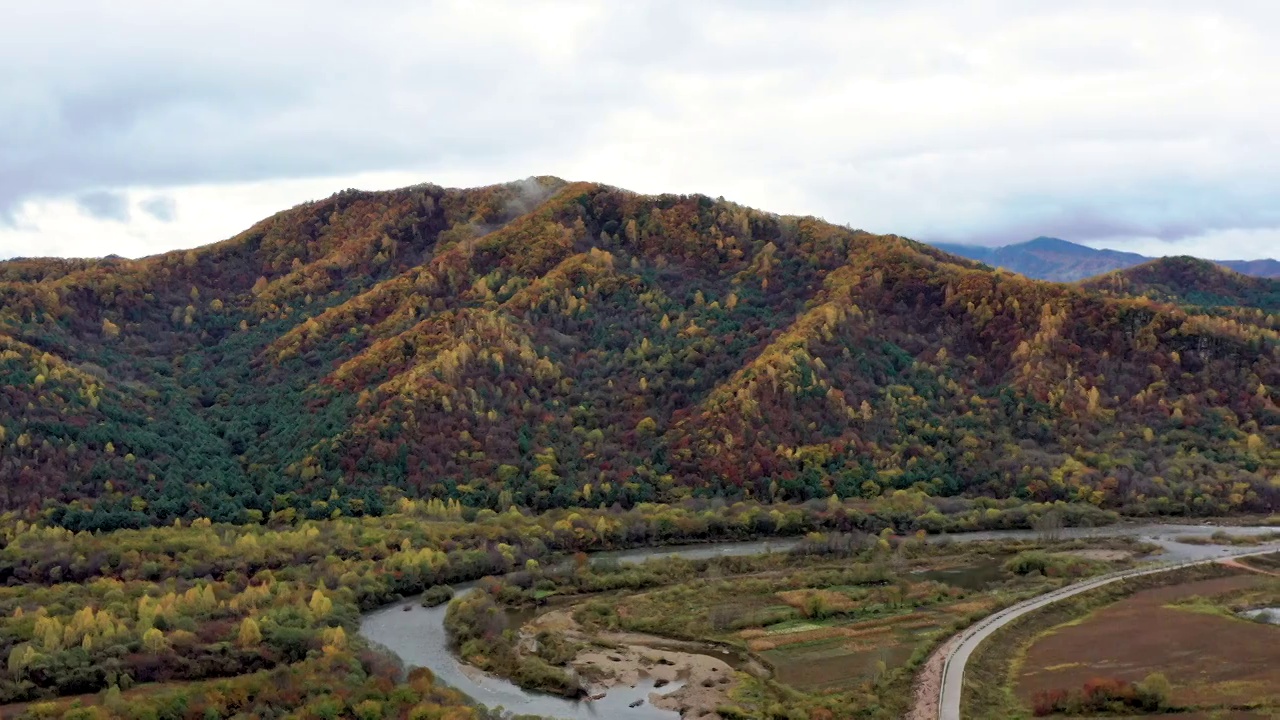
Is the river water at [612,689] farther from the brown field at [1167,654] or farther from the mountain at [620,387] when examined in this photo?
the brown field at [1167,654]

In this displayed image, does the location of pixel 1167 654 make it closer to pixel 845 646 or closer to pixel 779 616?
pixel 845 646

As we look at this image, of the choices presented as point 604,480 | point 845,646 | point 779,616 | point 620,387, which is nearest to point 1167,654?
point 845,646

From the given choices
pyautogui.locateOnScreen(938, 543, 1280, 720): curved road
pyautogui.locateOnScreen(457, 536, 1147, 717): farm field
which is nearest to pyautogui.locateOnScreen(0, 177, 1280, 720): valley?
pyautogui.locateOnScreen(457, 536, 1147, 717): farm field

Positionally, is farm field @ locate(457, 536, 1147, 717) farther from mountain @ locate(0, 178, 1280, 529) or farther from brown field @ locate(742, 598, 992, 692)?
mountain @ locate(0, 178, 1280, 529)

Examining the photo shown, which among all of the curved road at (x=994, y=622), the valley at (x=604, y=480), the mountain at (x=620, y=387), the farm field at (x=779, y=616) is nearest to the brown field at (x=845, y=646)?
the farm field at (x=779, y=616)

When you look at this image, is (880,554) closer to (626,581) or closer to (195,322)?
(626,581)

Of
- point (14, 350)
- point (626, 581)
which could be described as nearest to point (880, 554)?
point (626, 581)
